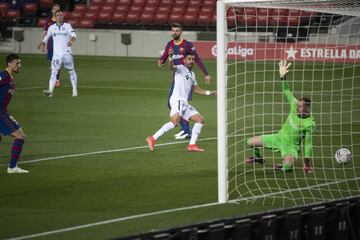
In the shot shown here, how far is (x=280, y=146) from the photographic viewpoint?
48.9ft

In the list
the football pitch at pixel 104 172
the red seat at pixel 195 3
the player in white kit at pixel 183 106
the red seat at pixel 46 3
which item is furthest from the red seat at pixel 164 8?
the player in white kit at pixel 183 106

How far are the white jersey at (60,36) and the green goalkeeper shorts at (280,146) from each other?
12.3 meters

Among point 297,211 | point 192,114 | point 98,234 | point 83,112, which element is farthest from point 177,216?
point 83,112

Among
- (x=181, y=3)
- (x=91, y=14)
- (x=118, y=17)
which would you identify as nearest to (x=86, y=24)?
(x=91, y=14)

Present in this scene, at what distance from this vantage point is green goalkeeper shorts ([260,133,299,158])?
14695mm

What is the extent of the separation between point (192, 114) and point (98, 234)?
6930mm

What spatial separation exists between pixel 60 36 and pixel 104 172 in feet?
39.4

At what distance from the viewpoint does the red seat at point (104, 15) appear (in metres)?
43.2

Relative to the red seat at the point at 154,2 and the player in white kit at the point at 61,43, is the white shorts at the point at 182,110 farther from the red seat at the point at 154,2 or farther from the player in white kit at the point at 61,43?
the red seat at the point at 154,2

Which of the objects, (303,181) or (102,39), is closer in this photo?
(303,181)

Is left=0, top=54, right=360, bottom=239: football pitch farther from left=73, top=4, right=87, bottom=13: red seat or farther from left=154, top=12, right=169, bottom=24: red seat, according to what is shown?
left=73, top=4, right=87, bottom=13: red seat

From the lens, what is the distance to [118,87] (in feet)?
94.5

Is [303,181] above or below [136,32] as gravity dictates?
below

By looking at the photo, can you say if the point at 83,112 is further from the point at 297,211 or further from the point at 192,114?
the point at 297,211
